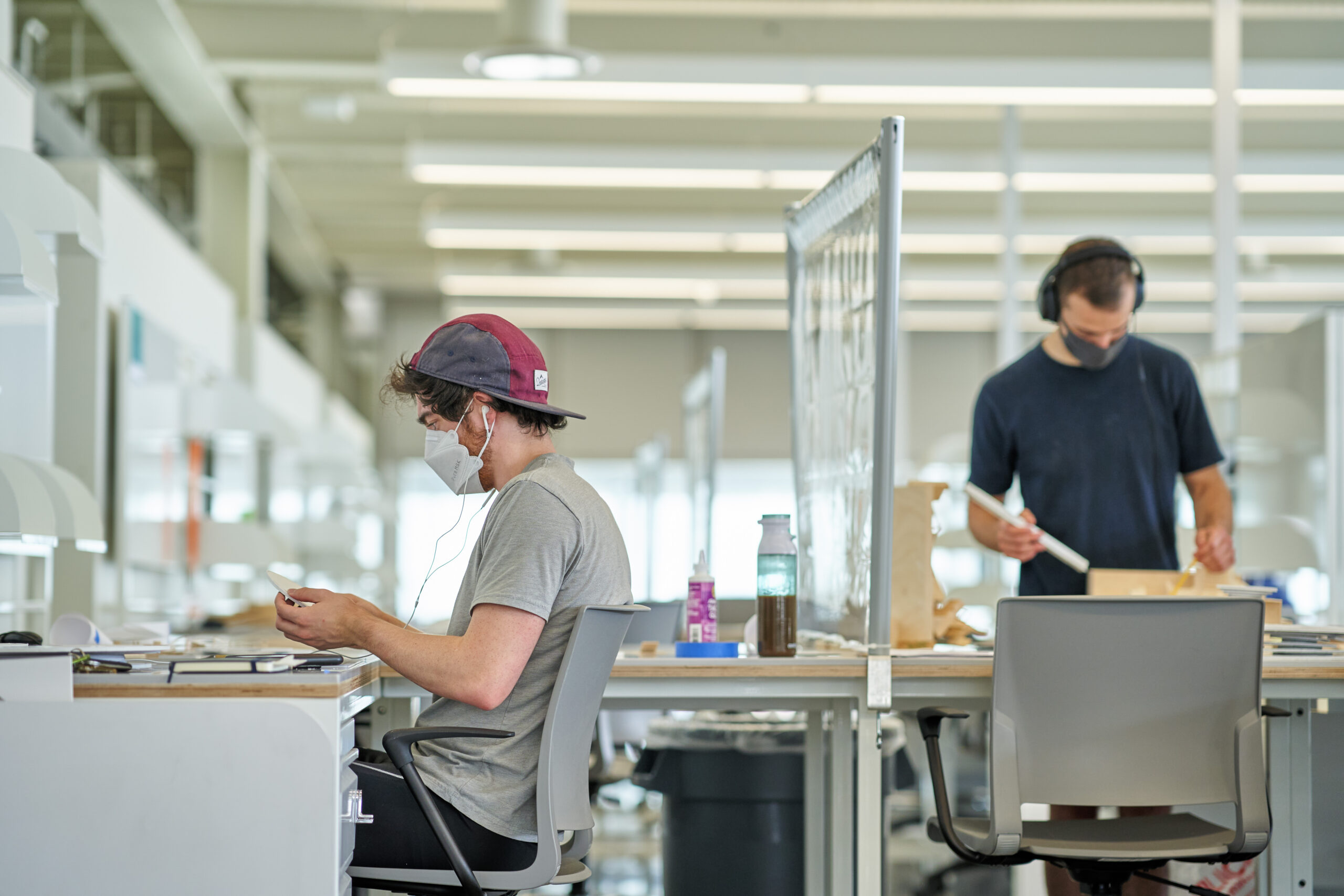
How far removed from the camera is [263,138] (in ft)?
27.4

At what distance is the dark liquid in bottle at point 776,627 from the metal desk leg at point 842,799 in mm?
145

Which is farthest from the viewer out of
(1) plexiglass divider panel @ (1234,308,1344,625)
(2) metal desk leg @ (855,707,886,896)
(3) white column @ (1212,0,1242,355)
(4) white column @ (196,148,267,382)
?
(4) white column @ (196,148,267,382)

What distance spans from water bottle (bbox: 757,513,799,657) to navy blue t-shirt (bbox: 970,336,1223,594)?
67cm

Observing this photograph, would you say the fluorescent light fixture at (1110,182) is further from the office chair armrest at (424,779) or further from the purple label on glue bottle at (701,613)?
the office chair armrest at (424,779)

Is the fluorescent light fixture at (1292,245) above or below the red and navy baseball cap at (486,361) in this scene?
above

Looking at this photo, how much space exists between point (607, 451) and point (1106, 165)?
7.10m

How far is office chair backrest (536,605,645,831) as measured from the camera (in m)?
1.83

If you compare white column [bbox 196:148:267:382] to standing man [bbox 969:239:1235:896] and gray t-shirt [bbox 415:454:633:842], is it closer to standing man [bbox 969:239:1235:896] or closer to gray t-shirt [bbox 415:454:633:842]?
standing man [bbox 969:239:1235:896]

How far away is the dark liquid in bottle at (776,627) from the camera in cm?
240

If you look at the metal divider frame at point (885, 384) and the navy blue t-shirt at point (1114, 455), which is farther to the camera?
the navy blue t-shirt at point (1114, 455)

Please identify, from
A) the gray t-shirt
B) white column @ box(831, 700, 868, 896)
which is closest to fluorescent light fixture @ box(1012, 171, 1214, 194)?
white column @ box(831, 700, 868, 896)

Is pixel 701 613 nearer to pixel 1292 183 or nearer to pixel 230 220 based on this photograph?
pixel 230 220

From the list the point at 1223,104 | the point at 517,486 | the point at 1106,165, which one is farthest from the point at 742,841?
the point at 1106,165

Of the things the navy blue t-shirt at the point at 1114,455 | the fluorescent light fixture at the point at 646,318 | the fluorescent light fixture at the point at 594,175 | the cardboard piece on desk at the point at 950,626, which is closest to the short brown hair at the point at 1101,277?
the navy blue t-shirt at the point at 1114,455
